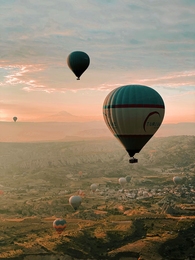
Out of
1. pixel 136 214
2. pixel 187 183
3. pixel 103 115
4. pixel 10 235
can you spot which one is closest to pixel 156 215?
pixel 136 214

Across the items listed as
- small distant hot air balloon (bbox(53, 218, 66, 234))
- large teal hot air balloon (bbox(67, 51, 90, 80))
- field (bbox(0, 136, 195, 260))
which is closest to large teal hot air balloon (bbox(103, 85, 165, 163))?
large teal hot air balloon (bbox(67, 51, 90, 80))

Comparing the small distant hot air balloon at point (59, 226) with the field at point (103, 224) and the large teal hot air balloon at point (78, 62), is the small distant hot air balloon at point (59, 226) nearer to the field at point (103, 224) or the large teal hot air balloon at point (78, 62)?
the field at point (103, 224)

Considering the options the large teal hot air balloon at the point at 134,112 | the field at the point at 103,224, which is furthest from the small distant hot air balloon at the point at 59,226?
→ the large teal hot air balloon at the point at 134,112

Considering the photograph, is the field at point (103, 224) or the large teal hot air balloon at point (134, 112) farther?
the field at point (103, 224)

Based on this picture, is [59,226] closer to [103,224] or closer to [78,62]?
[103,224]

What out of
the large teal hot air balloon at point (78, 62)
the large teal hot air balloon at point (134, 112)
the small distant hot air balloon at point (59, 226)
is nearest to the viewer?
the large teal hot air balloon at point (134, 112)

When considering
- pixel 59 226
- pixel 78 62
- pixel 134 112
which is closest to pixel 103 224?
pixel 59 226

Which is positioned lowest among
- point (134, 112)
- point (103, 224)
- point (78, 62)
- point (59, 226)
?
point (103, 224)

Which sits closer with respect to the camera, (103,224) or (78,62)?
(78,62)
